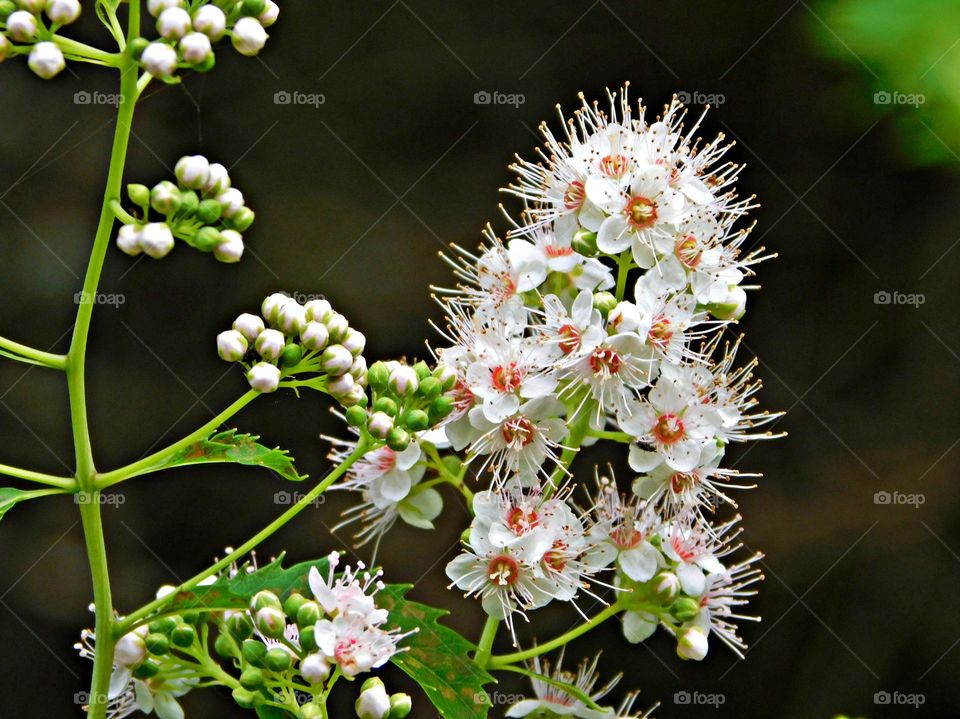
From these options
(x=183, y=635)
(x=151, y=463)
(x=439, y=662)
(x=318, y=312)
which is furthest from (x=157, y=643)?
(x=318, y=312)

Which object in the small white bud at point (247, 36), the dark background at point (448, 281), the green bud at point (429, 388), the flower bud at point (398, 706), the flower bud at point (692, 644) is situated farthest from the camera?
the dark background at point (448, 281)

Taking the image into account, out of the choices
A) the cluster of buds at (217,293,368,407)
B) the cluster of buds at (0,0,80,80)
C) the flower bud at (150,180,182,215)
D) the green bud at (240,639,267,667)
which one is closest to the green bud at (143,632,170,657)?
the green bud at (240,639,267,667)

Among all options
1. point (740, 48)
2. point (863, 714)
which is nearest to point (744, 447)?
point (863, 714)

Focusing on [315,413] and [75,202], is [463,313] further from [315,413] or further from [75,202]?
[75,202]

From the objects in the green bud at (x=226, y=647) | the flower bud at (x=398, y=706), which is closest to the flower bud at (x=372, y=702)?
the flower bud at (x=398, y=706)

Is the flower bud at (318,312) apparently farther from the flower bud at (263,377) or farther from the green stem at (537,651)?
the green stem at (537,651)

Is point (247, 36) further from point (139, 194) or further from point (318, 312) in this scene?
point (318, 312)

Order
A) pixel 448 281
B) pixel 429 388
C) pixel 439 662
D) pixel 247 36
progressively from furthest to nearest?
pixel 448 281 < pixel 429 388 < pixel 439 662 < pixel 247 36

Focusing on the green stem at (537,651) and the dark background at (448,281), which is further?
the dark background at (448,281)
